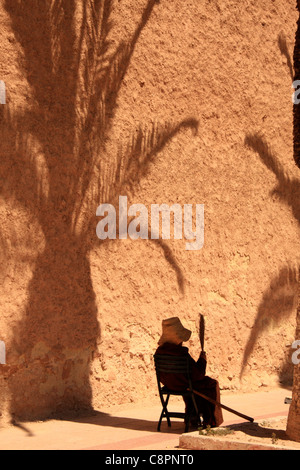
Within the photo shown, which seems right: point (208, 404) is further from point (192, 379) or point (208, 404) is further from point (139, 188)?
point (139, 188)

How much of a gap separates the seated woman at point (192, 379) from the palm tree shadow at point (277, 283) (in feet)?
11.1

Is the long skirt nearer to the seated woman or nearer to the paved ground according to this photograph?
the seated woman

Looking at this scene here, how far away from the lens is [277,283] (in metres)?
10.8

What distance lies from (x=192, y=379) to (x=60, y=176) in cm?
264

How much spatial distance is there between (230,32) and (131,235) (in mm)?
3536

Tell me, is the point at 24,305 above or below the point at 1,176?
below

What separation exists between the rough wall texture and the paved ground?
0.89 ft

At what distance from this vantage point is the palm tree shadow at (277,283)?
411 inches

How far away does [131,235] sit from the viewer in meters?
8.63

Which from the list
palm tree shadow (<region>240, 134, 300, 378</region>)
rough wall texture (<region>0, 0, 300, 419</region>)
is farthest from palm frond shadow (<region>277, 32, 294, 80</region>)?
palm tree shadow (<region>240, 134, 300, 378</region>)

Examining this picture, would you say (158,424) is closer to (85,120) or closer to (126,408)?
(126,408)

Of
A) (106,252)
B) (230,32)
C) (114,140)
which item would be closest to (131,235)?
(106,252)

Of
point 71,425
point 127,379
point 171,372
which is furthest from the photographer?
point 127,379

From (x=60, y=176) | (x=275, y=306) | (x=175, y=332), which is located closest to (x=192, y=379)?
(x=175, y=332)
